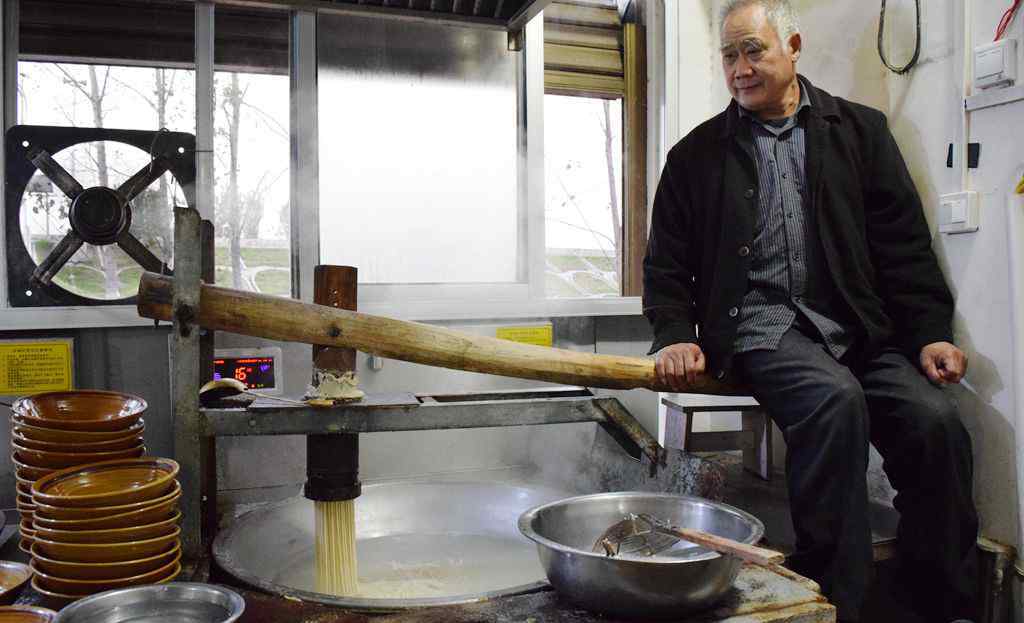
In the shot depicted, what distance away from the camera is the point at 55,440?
171cm

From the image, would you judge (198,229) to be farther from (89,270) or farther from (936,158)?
(936,158)

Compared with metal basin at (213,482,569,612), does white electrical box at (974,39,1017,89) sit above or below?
above

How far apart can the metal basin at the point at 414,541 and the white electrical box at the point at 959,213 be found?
4.75 feet

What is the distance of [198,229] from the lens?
1751mm

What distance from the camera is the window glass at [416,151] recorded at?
2828 millimetres

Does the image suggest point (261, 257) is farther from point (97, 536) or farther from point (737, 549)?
point (737, 549)

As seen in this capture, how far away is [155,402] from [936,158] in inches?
105

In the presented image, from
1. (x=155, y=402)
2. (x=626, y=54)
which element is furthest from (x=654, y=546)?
(x=626, y=54)

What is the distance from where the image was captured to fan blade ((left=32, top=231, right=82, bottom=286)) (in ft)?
7.91

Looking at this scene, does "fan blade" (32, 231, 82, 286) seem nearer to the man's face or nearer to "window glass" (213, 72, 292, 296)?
"window glass" (213, 72, 292, 296)

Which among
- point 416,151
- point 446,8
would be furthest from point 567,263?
point 446,8

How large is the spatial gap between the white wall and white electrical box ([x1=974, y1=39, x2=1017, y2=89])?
42 mm

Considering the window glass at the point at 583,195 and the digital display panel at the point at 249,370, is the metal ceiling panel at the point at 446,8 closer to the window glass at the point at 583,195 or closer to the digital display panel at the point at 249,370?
the window glass at the point at 583,195

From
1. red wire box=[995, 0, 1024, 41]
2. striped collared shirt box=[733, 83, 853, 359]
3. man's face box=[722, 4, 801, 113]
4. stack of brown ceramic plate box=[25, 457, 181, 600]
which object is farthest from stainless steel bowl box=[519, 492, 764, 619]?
red wire box=[995, 0, 1024, 41]
